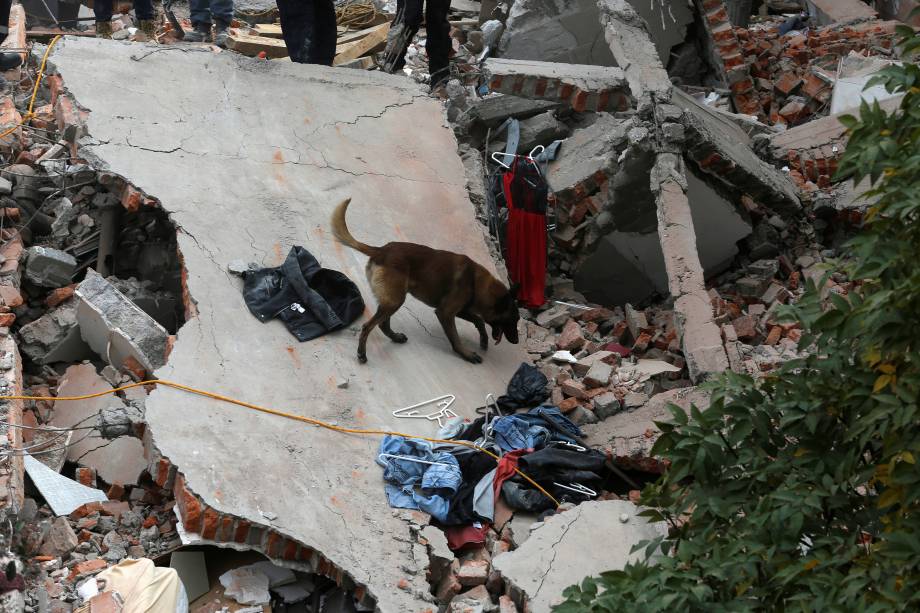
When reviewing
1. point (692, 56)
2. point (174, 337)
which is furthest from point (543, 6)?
point (174, 337)

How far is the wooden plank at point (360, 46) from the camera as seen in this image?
40.7 ft

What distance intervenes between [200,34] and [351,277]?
5.48 meters

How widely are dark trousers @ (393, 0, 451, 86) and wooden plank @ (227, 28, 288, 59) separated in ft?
5.31

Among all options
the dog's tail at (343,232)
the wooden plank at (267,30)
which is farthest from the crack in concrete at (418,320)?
the wooden plank at (267,30)

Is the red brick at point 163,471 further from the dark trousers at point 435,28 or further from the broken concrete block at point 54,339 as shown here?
the dark trousers at point 435,28

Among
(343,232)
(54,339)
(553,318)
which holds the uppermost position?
(343,232)

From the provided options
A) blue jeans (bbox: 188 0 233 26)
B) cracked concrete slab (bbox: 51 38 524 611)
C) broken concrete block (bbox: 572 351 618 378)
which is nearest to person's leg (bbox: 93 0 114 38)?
blue jeans (bbox: 188 0 233 26)

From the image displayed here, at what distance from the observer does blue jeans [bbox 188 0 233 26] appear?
464 inches

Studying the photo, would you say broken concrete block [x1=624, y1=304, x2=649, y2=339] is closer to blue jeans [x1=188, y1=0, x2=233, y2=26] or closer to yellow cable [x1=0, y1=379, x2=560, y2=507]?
yellow cable [x1=0, y1=379, x2=560, y2=507]

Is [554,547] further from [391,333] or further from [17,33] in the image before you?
[17,33]

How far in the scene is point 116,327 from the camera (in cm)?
695

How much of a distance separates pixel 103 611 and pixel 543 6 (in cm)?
874

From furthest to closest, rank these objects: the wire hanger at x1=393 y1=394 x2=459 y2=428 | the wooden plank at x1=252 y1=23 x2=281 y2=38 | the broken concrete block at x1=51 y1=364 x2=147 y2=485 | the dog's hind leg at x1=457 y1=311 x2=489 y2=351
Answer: the wooden plank at x1=252 y1=23 x2=281 y2=38
the dog's hind leg at x1=457 y1=311 x2=489 y2=351
the wire hanger at x1=393 y1=394 x2=459 y2=428
the broken concrete block at x1=51 y1=364 x2=147 y2=485

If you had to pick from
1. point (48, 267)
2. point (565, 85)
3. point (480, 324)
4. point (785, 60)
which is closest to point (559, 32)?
point (785, 60)
